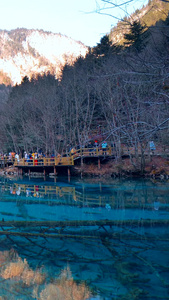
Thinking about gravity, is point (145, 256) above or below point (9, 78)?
below

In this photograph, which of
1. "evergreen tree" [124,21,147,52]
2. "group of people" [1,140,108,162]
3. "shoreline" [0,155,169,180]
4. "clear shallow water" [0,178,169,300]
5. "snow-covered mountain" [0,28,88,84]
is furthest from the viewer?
"snow-covered mountain" [0,28,88,84]

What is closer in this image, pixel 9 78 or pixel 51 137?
pixel 51 137

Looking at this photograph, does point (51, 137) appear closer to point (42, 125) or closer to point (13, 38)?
point (42, 125)

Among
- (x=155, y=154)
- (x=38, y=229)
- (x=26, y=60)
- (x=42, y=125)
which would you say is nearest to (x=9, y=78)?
(x=26, y=60)

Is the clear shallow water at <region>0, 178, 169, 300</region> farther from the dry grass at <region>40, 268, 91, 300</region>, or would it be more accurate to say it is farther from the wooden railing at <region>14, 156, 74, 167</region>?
the wooden railing at <region>14, 156, 74, 167</region>

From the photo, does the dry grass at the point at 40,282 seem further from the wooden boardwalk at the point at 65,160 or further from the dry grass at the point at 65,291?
the wooden boardwalk at the point at 65,160

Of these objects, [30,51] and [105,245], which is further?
[30,51]

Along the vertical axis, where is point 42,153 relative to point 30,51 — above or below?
below

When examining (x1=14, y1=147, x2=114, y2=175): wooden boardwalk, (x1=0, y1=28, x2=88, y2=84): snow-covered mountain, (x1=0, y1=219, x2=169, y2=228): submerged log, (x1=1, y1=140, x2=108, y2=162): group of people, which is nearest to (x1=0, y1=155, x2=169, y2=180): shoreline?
→ (x1=14, y1=147, x2=114, y2=175): wooden boardwalk

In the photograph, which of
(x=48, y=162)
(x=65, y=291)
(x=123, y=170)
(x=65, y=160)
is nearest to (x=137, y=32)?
(x=65, y=291)

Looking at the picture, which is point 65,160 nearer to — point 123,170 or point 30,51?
point 123,170

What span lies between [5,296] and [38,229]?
3.50 metres

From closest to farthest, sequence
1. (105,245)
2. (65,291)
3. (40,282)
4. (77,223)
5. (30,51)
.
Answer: (65,291)
(40,282)
(105,245)
(77,223)
(30,51)

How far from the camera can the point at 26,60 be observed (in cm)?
16012
